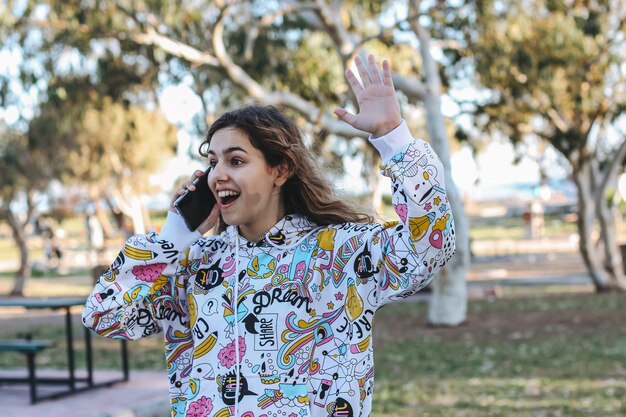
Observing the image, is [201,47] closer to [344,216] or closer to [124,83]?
[124,83]

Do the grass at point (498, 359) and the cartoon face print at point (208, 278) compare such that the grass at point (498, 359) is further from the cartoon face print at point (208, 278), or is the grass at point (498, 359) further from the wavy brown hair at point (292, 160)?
the cartoon face print at point (208, 278)

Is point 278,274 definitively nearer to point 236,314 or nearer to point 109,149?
point 236,314

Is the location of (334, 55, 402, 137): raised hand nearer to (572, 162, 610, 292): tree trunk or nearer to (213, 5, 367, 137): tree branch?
(213, 5, 367, 137): tree branch

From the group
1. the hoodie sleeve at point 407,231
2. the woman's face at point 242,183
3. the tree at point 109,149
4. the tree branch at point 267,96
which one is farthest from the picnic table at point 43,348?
the tree at point 109,149

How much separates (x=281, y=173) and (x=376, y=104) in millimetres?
392

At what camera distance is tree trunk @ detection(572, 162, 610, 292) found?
2072 cm

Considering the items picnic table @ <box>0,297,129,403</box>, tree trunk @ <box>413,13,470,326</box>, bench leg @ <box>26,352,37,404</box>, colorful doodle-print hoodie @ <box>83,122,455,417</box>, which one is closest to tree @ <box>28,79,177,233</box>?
tree trunk @ <box>413,13,470,326</box>

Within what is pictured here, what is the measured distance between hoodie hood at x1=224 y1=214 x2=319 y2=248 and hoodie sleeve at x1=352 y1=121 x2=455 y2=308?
194 mm

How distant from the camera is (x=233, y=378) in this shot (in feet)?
8.25

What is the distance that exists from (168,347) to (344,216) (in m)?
0.62

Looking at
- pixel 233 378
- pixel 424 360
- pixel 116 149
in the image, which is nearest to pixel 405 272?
pixel 233 378

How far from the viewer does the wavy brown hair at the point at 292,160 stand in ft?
9.05

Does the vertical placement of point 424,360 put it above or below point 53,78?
below

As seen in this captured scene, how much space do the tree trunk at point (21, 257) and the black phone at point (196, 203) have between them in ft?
86.2
